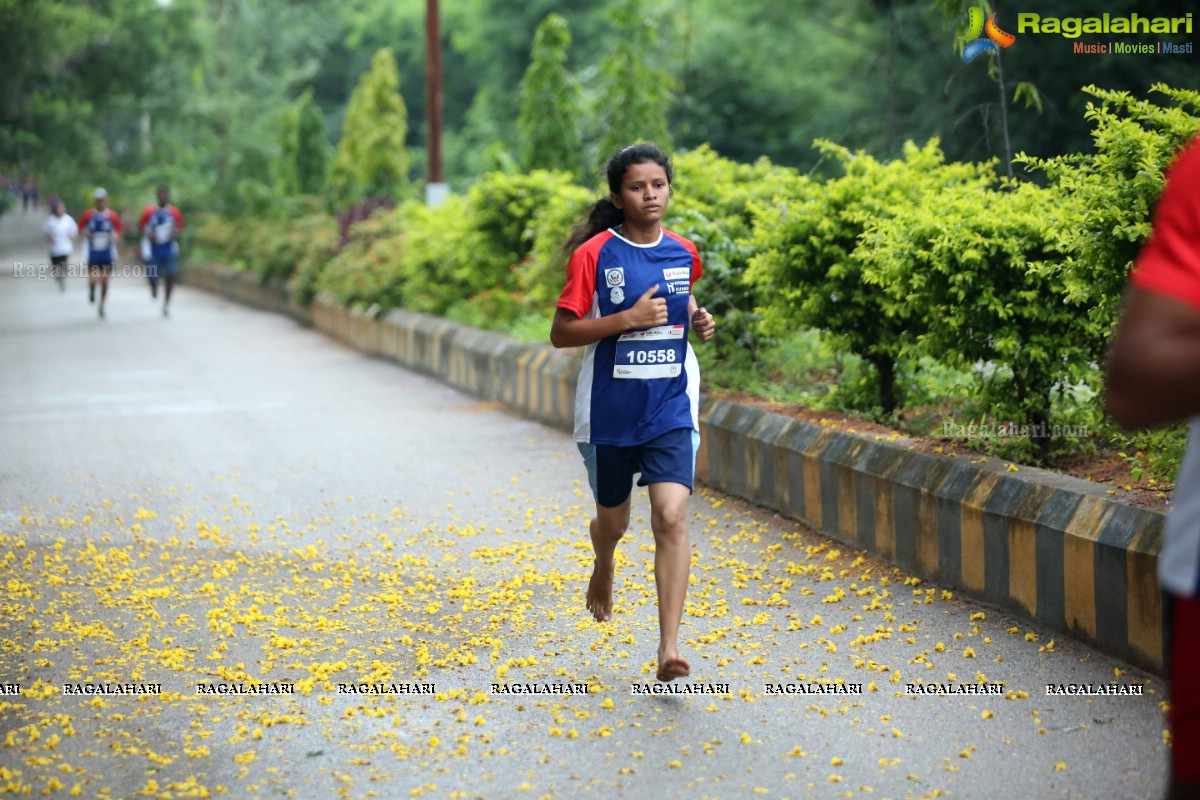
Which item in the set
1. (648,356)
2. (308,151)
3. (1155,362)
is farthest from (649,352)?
(308,151)

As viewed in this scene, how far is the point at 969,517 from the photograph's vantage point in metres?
Answer: 6.32

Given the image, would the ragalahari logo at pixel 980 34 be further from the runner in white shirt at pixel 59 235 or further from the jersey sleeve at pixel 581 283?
the runner in white shirt at pixel 59 235

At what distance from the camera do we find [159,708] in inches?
A: 201

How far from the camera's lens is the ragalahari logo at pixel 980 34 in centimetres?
777

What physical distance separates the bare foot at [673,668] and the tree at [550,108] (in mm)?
17053

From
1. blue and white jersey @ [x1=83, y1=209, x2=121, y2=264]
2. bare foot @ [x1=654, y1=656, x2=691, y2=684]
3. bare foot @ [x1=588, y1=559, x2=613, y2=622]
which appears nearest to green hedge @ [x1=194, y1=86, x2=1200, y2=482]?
bare foot @ [x1=588, y1=559, x2=613, y2=622]

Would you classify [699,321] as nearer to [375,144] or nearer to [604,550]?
[604,550]

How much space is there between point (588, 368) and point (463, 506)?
3644 mm

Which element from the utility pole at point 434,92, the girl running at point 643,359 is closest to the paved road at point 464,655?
the girl running at point 643,359

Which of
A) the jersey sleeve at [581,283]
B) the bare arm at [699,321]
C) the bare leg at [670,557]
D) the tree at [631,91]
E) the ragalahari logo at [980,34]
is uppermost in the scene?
the tree at [631,91]

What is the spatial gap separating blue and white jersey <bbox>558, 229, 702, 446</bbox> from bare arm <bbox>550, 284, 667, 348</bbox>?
2.0 inches

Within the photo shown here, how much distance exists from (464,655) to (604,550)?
2.23ft

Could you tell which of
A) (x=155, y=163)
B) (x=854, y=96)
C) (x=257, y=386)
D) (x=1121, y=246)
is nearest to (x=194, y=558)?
(x=1121, y=246)

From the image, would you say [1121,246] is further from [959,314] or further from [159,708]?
[159,708]
